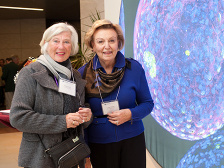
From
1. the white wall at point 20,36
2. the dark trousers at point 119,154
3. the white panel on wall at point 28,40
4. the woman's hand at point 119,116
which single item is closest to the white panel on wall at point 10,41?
the white wall at point 20,36

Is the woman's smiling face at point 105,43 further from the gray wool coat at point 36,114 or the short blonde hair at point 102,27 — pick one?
the gray wool coat at point 36,114

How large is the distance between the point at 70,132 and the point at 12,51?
40.1 feet

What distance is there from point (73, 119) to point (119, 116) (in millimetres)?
369

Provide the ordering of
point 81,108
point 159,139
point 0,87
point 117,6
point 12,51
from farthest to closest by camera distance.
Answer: point 12,51, point 0,87, point 117,6, point 159,139, point 81,108

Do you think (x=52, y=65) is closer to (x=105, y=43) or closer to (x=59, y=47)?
(x=59, y=47)

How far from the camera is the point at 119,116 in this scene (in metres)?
1.75

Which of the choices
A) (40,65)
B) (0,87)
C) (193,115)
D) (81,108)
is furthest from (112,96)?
(0,87)

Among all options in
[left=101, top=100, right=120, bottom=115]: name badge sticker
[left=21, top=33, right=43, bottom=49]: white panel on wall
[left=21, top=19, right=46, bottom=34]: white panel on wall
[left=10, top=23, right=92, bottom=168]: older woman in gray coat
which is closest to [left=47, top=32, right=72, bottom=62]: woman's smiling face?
[left=10, top=23, right=92, bottom=168]: older woman in gray coat

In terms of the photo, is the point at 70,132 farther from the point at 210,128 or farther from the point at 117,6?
the point at 117,6

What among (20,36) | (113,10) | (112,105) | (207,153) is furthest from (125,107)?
(20,36)

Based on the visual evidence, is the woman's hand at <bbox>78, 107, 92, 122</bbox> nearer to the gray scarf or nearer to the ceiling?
the gray scarf

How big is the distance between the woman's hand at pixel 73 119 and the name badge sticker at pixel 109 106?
0.30 m

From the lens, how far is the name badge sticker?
1.77 meters

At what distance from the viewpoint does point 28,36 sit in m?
12.9
